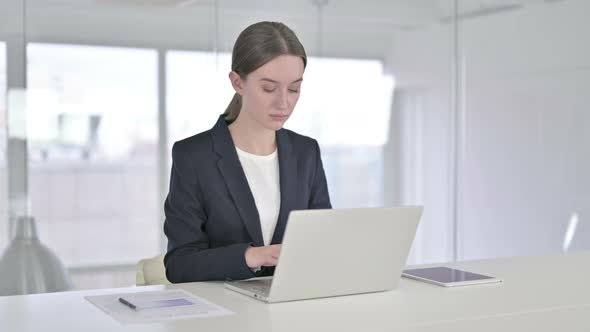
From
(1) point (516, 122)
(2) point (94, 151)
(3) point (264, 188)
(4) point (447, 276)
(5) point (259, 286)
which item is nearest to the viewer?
(5) point (259, 286)

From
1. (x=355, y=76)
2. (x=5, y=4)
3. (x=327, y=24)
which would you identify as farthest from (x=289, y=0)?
(x=5, y=4)

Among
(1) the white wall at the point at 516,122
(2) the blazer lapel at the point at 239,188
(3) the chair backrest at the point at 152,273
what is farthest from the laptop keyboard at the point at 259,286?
(1) the white wall at the point at 516,122

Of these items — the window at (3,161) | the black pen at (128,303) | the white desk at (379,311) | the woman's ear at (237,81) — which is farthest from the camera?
the window at (3,161)

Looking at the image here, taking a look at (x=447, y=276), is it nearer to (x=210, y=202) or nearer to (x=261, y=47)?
(x=210, y=202)

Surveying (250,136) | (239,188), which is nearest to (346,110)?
(250,136)

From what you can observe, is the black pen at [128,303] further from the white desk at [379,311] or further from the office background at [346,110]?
the office background at [346,110]

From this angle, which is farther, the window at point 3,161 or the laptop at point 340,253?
the window at point 3,161

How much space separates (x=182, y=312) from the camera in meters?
2.11

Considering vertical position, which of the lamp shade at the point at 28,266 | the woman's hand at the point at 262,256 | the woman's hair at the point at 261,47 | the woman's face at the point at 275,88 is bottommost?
the lamp shade at the point at 28,266

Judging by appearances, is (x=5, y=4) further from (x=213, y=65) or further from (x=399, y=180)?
(x=399, y=180)

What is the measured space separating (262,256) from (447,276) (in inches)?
23.8

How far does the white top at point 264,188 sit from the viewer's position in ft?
9.42

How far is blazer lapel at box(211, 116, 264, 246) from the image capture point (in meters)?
2.78

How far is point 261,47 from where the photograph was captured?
2.73 m
